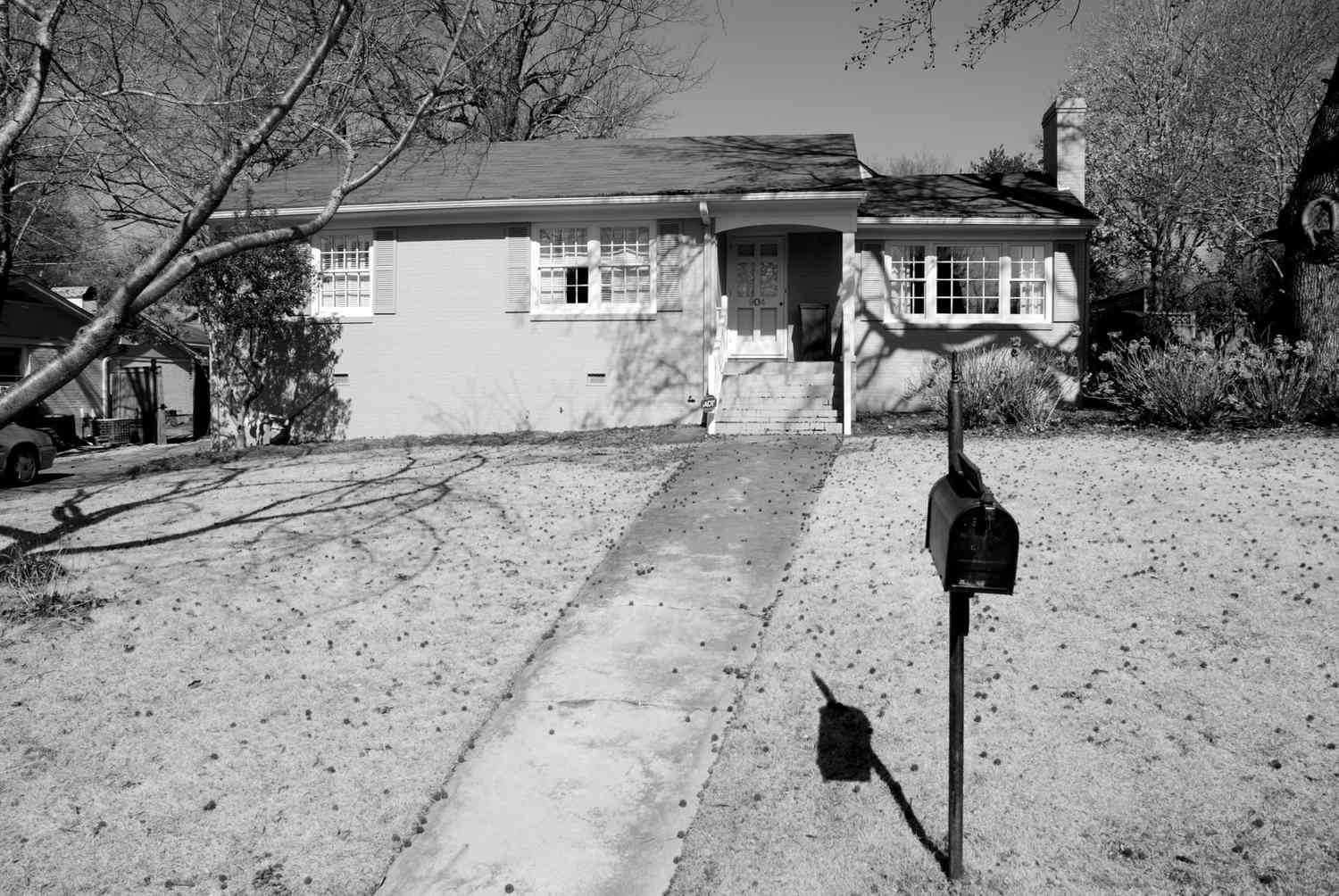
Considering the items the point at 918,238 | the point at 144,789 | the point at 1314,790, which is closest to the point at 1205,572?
the point at 1314,790

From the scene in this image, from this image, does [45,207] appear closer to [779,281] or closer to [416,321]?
[416,321]

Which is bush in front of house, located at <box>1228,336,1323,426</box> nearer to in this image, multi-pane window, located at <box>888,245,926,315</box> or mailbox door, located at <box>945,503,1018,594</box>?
multi-pane window, located at <box>888,245,926,315</box>

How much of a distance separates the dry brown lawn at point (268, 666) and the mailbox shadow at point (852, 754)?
2047 millimetres

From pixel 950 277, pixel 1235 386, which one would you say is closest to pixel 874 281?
pixel 950 277

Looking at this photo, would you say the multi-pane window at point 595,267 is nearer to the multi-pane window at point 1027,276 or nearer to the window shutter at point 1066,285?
the multi-pane window at point 1027,276

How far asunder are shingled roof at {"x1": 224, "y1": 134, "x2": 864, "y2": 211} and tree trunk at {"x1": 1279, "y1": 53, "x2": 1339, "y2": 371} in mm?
6120

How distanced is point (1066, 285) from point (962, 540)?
16069 mm

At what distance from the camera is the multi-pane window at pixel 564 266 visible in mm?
17281

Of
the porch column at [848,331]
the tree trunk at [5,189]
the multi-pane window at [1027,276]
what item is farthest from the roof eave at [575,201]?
the tree trunk at [5,189]

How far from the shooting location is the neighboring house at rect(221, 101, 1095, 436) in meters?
16.7

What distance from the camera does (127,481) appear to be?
1432 cm

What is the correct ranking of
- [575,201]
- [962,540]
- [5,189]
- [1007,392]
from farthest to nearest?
[575,201] → [1007,392] → [5,189] → [962,540]

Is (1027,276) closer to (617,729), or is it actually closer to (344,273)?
(344,273)

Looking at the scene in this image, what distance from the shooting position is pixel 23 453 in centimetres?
1709
